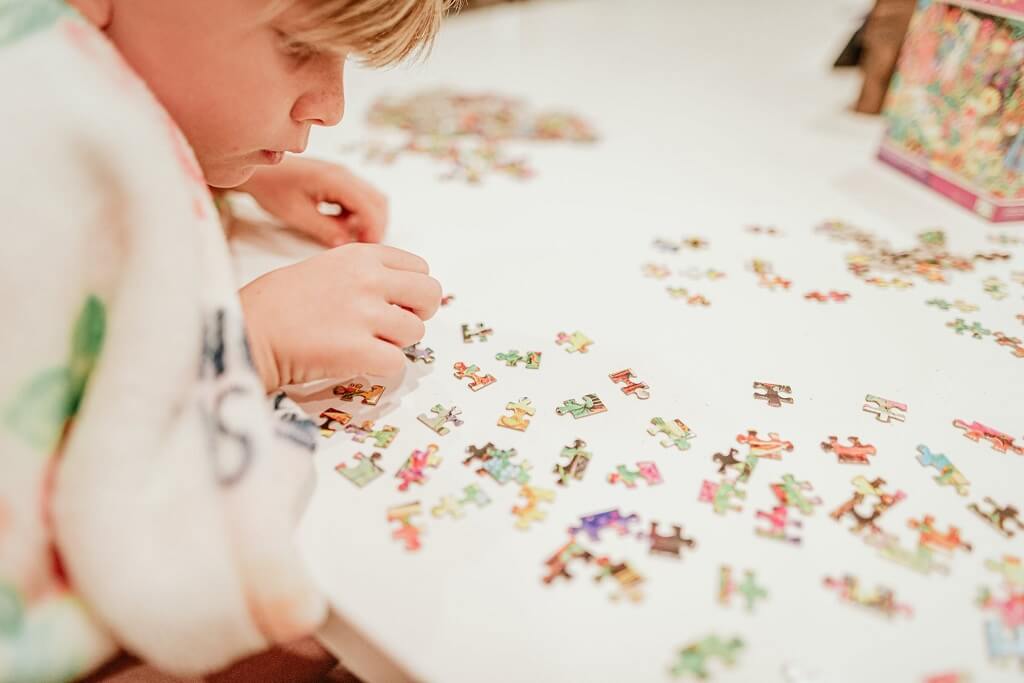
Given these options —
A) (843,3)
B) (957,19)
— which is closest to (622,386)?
(957,19)

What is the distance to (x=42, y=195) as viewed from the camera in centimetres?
48

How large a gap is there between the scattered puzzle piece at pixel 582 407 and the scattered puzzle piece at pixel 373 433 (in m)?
0.18

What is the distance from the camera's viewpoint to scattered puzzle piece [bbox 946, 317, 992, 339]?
2.85ft

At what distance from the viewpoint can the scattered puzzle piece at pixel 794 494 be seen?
24.4 inches

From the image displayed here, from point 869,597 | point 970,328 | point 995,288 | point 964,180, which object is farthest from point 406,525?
point 964,180

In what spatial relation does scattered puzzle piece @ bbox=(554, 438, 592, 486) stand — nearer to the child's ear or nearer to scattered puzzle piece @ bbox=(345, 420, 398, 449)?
scattered puzzle piece @ bbox=(345, 420, 398, 449)

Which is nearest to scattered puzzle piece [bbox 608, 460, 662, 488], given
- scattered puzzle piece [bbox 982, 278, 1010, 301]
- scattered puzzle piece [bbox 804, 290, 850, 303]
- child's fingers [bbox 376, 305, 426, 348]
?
child's fingers [bbox 376, 305, 426, 348]

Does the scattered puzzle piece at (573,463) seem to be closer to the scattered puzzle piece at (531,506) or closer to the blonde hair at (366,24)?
the scattered puzzle piece at (531,506)

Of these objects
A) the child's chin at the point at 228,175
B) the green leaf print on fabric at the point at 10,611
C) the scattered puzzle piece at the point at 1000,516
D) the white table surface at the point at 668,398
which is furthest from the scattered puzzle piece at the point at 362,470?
the scattered puzzle piece at the point at 1000,516

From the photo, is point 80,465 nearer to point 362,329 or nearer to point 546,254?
point 362,329

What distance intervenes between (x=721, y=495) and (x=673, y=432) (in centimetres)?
9

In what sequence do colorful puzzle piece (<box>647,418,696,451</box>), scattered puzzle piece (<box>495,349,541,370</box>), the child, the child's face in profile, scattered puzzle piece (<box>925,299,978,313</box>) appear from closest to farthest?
the child → the child's face in profile → colorful puzzle piece (<box>647,418,696,451</box>) → scattered puzzle piece (<box>495,349,541,370</box>) → scattered puzzle piece (<box>925,299,978,313</box>)

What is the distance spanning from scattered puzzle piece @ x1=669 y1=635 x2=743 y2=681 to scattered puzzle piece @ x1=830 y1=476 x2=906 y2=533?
177 millimetres

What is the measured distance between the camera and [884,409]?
738 mm
